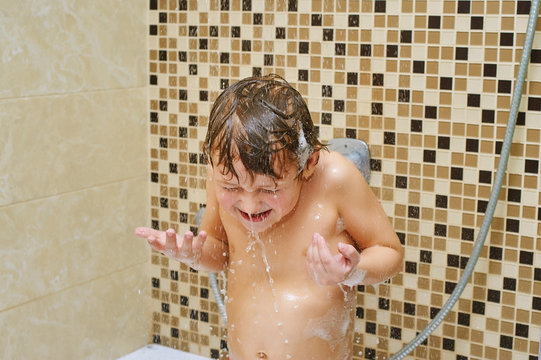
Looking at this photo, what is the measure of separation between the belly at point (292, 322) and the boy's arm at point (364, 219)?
4.5 inches

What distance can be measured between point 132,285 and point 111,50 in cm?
68

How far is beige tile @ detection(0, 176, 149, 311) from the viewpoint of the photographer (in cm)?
188

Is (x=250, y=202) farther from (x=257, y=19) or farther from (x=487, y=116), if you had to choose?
(x=257, y=19)

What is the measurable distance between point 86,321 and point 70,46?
0.73 meters

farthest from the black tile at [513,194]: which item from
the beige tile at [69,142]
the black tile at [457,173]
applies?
the beige tile at [69,142]

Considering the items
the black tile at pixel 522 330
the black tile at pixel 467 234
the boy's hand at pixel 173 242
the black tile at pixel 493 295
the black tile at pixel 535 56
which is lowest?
the black tile at pixel 522 330

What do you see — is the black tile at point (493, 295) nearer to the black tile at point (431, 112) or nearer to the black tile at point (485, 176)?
the black tile at point (485, 176)

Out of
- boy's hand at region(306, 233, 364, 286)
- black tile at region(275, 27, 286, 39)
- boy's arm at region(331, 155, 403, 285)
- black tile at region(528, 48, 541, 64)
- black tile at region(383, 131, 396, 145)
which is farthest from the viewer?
black tile at region(275, 27, 286, 39)

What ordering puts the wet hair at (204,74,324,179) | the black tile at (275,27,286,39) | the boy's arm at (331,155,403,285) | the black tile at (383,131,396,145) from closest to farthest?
the wet hair at (204,74,324,179) → the boy's arm at (331,155,403,285) → the black tile at (383,131,396,145) → the black tile at (275,27,286,39)

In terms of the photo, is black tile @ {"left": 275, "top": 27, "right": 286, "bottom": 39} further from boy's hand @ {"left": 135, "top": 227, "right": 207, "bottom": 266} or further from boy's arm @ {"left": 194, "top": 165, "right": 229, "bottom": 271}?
boy's hand @ {"left": 135, "top": 227, "right": 207, "bottom": 266}

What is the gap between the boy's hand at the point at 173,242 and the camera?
1.41 metres

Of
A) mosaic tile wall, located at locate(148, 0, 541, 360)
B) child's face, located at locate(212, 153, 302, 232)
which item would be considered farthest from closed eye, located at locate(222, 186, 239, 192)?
mosaic tile wall, located at locate(148, 0, 541, 360)

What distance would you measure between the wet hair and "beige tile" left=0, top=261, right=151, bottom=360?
2.59 ft

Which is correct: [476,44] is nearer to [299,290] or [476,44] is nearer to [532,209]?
[532,209]
